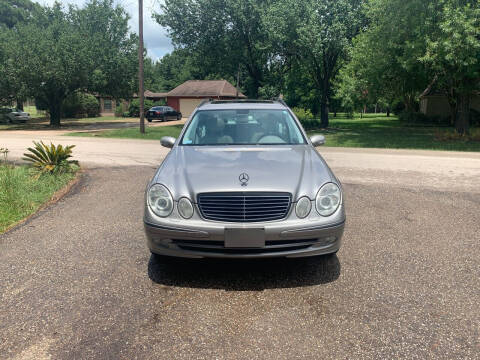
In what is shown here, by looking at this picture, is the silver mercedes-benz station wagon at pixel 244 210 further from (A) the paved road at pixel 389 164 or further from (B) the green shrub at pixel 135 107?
(B) the green shrub at pixel 135 107

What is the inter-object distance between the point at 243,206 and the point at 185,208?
0.52 m

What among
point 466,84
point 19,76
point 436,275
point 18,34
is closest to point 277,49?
point 466,84

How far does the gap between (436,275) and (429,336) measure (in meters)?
1.20

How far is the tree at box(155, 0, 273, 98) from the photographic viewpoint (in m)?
27.8

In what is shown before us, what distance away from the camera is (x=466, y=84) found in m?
18.3

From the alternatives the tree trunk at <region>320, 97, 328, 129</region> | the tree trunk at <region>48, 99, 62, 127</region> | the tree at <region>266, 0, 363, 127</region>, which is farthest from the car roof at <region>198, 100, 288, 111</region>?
the tree trunk at <region>48, 99, 62, 127</region>

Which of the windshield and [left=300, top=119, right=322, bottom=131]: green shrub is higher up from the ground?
[left=300, top=119, right=322, bottom=131]: green shrub

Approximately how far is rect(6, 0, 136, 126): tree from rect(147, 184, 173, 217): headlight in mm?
28076

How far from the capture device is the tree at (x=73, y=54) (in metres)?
27.9

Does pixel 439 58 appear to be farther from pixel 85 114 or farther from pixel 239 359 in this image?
pixel 85 114

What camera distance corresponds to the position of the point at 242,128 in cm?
505

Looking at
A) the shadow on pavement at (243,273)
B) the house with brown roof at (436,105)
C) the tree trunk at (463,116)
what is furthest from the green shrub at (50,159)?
the house with brown roof at (436,105)

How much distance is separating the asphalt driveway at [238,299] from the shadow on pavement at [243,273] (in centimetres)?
2

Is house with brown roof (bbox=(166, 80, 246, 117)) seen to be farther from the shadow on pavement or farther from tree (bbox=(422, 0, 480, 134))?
the shadow on pavement
